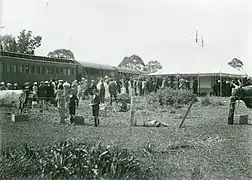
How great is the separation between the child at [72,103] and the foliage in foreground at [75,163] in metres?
0.42

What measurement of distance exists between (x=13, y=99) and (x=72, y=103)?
87cm

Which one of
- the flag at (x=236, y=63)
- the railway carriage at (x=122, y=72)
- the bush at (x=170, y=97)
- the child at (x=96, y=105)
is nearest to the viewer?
the flag at (x=236, y=63)

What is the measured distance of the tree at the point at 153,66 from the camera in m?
5.14

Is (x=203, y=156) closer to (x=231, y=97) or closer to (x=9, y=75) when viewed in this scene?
(x=231, y=97)

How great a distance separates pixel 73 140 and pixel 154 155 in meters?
1.13

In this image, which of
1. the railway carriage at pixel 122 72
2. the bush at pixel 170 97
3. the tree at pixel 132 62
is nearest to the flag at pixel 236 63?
the bush at pixel 170 97

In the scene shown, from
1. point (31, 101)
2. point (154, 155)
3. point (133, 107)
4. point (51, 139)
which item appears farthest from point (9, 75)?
point (154, 155)

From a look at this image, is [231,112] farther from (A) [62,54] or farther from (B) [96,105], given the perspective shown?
(A) [62,54]

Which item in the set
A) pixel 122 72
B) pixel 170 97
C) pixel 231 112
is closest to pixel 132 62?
pixel 122 72

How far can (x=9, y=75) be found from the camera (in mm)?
5219

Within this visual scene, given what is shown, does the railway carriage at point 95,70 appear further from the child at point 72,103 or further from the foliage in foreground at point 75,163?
the foliage in foreground at point 75,163

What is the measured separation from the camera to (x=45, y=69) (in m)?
5.42

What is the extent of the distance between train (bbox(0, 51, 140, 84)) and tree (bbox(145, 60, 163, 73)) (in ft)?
0.79

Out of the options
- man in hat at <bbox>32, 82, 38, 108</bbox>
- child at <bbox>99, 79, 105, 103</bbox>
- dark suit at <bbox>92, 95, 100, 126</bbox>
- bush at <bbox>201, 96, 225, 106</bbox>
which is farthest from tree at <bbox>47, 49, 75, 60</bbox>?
bush at <bbox>201, 96, 225, 106</bbox>
